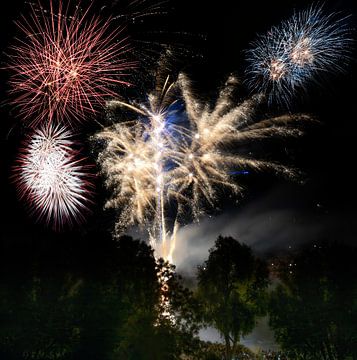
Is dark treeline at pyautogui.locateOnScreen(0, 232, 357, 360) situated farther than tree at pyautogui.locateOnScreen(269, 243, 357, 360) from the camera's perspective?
No

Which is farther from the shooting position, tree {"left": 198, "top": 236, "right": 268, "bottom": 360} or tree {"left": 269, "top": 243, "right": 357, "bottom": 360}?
tree {"left": 198, "top": 236, "right": 268, "bottom": 360}

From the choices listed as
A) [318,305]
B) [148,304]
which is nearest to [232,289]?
[318,305]

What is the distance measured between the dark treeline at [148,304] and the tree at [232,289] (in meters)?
0.09

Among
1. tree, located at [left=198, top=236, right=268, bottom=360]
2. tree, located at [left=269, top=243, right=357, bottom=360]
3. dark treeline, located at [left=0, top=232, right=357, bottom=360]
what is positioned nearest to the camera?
dark treeline, located at [left=0, top=232, right=357, bottom=360]

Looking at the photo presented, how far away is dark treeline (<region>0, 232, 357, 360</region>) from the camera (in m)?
24.8

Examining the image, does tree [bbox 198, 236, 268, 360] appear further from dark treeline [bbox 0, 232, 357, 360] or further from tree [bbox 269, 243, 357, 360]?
tree [bbox 269, 243, 357, 360]

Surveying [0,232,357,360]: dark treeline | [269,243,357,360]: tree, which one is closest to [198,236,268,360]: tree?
[0,232,357,360]: dark treeline

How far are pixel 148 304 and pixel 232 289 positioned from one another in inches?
475

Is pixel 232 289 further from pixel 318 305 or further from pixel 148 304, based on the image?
pixel 148 304

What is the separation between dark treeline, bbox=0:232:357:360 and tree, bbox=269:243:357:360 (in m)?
0.08

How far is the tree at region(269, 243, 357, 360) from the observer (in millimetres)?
30406

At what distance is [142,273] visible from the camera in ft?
96.6

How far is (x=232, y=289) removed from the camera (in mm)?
37969

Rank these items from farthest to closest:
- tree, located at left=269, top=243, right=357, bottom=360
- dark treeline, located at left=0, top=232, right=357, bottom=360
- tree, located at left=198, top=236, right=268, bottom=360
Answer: tree, located at left=198, top=236, right=268, bottom=360 < tree, located at left=269, top=243, right=357, bottom=360 < dark treeline, located at left=0, top=232, right=357, bottom=360
